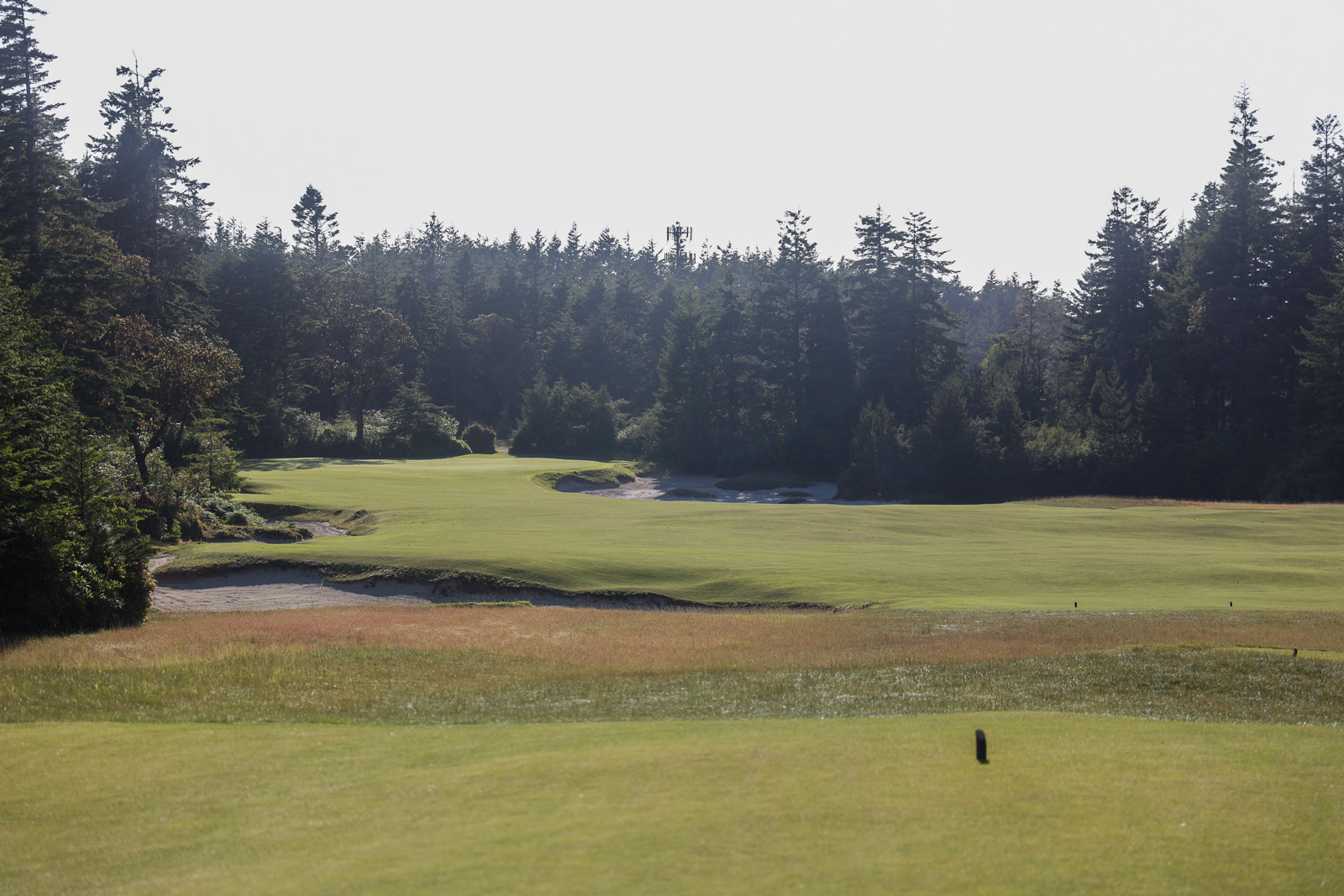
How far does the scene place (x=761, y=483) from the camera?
75.8 metres

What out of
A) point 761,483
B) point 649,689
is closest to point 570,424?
→ point 761,483

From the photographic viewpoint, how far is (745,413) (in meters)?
87.2

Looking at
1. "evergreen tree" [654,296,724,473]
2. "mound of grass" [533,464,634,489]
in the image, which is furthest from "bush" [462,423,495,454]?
"mound of grass" [533,464,634,489]

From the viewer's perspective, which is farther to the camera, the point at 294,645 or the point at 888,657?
the point at 294,645

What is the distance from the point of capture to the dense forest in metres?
39.8

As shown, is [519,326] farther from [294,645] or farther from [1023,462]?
[294,645]

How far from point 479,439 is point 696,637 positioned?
72.9 meters

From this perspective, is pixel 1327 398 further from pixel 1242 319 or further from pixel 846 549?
pixel 846 549

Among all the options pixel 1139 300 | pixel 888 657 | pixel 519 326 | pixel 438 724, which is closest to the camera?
pixel 438 724

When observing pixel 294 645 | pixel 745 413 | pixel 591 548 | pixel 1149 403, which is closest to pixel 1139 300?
pixel 1149 403

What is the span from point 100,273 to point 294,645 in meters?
34.3

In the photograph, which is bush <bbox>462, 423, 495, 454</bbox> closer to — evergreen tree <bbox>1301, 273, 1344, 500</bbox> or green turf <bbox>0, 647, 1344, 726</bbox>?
evergreen tree <bbox>1301, 273, 1344, 500</bbox>

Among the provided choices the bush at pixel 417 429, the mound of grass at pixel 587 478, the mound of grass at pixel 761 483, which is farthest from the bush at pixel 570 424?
Answer: the mound of grass at pixel 761 483

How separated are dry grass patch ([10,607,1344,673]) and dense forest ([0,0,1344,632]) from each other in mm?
3947
